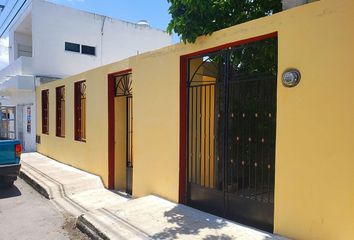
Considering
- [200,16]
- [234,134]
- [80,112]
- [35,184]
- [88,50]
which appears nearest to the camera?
[234,134]

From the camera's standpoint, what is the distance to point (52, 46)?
47.4ft

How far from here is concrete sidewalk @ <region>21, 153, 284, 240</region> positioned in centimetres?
413

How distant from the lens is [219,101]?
4910mm

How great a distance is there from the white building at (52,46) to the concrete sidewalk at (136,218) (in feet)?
26.4

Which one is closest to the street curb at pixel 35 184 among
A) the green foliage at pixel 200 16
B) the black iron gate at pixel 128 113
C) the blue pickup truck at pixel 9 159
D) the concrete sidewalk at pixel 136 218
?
the concrete sidewalk at pixel 136 218

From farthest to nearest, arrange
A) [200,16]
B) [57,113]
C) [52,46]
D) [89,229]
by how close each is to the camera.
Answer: [52,46]
[57,113]
[200,16]
[89,229]

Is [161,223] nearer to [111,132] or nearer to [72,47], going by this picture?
[111,132]

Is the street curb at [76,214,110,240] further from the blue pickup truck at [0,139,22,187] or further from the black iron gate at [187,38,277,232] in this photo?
the blue pickup truck at [0,139,22,187]

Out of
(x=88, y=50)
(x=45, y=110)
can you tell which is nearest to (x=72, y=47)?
(x=88, y=50)

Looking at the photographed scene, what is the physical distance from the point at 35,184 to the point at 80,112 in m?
2.88

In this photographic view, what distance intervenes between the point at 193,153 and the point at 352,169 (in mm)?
2765

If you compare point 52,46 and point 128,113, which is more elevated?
point 52,46

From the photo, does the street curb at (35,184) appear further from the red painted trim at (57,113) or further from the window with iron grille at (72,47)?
the window with iron grille at (72,47)

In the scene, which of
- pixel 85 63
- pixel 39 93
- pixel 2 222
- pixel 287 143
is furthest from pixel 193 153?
pixel 85 63
